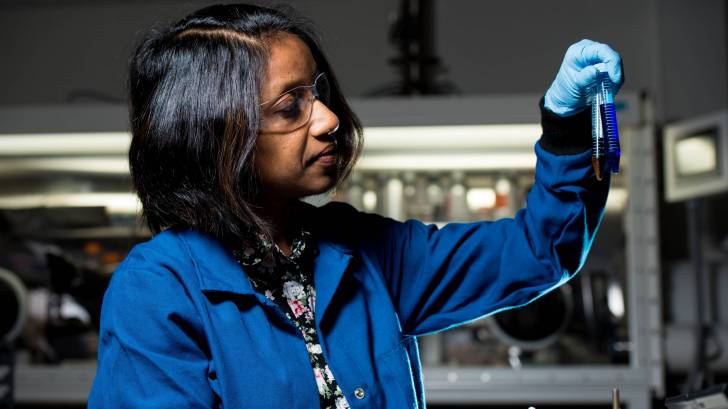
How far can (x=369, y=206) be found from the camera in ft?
11.9

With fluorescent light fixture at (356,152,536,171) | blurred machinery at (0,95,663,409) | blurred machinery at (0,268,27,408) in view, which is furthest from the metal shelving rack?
blurred machinery at (0,268,27,408)

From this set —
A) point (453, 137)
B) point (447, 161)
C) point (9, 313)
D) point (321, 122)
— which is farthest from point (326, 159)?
point (9, 313)

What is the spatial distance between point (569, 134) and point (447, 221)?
2.59 metres

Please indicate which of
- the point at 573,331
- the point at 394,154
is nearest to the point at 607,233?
the point at 573,331

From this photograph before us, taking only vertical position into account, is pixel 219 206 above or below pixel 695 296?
above

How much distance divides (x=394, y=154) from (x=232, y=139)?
258 centimetres

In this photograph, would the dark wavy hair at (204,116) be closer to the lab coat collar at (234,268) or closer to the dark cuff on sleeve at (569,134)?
the lab coat collar at (234,268)

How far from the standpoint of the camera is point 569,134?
1023mm

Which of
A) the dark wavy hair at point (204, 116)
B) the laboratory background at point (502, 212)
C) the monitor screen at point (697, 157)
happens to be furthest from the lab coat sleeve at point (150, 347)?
the monitor screen at point (697, 157)

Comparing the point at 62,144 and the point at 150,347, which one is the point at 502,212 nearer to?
the point at 62,144

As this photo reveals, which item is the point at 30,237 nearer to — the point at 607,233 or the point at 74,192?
the point at 74,192

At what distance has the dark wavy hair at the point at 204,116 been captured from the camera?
1.03 m

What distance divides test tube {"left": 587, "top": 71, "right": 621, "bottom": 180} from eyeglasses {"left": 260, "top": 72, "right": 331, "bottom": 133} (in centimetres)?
35

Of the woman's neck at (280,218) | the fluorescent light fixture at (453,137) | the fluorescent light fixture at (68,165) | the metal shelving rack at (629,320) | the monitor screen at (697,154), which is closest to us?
the woman's neck at (280,218)
